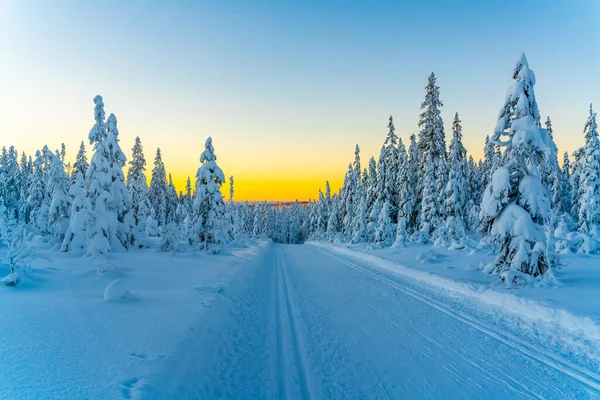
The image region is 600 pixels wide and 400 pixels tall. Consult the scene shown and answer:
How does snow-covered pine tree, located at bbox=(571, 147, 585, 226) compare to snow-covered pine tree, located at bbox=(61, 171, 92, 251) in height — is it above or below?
above

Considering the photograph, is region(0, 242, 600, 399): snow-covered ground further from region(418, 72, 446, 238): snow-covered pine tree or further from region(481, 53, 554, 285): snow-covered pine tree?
region(418, 72, 446, 238): snow-covered pine tree

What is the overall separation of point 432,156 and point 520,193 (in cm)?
2091

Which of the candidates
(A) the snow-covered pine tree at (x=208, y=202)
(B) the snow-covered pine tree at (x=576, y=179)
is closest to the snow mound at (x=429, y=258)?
(A) the snow-covered pine tree at (x=208, y=202)

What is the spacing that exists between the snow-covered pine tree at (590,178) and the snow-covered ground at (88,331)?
111 ft

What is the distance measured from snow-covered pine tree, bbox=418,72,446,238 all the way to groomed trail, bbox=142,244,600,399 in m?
23.8

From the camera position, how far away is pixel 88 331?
5.92 metres

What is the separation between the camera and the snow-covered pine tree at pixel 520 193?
1160 cm

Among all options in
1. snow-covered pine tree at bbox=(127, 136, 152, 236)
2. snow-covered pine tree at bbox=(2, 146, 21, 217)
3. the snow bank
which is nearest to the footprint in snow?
the snow bank

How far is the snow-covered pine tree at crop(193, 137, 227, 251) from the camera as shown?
25.2 metres

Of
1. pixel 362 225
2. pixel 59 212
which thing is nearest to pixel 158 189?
pixel 59 212

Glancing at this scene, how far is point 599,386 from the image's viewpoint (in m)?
4.86

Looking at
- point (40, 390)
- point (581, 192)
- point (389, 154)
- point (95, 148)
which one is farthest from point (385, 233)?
point (40, 390)

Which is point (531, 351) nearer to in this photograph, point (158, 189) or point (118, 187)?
point (118, 187)

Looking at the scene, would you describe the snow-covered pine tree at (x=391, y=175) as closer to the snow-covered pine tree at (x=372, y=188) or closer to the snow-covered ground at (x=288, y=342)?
the snow-covered pine tree at (x=372, y=188)
